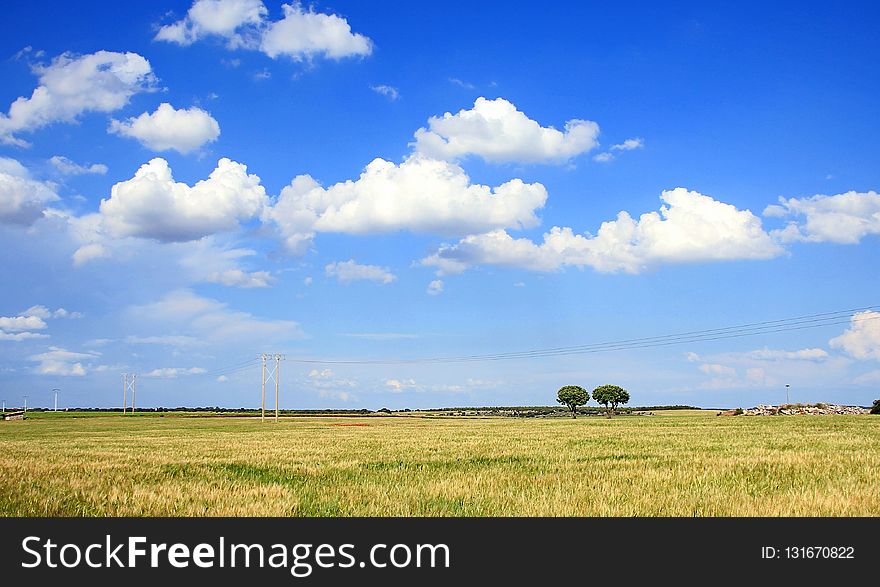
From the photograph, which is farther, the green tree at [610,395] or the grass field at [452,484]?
the green tree at [610,395]

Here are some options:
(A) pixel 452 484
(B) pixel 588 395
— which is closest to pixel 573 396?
(B) pixel 588 395

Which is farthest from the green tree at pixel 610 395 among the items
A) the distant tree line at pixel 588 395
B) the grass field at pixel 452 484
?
the grass field at pixel 452 484

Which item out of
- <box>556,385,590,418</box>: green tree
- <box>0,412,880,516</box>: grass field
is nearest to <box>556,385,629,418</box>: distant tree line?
<box>556,385,590,418</box>: green tree

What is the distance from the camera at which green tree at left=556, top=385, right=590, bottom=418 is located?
179 m

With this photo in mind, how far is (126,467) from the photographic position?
66.4 ft

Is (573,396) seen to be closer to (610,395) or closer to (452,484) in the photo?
(610,395)

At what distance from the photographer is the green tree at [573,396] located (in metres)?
179

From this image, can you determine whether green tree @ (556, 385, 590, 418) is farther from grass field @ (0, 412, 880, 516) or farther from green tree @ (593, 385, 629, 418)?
grass field @ (0, 412, 880, 516)

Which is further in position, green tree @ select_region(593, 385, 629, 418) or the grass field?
green tree @ select_region(593, 385, 629, 418)

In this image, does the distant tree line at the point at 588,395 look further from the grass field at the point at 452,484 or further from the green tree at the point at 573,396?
the grass field at the point at 452,484

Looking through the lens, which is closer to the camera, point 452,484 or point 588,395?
point 452,484

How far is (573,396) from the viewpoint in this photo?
179000mm
